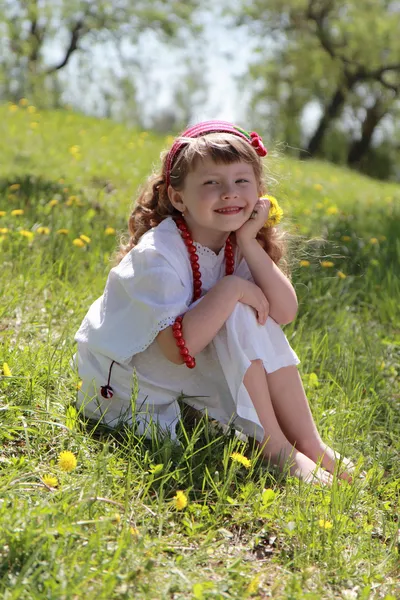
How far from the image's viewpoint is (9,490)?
65.2 inches

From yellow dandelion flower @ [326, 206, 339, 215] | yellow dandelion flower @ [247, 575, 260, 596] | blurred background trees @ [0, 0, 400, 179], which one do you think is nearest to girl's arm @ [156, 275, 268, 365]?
yellow dandelion flower @ [247, 575, 260, 596]

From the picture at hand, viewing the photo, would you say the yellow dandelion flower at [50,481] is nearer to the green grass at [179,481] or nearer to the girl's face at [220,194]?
the green grass at [179,481]

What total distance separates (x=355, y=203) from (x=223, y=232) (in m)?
4.53

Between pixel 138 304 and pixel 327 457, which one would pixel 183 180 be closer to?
pixel 138 304

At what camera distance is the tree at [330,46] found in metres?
17.0

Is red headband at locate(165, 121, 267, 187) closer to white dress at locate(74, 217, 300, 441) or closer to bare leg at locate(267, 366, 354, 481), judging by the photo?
white dress at locate(74, 217, 300, 441)

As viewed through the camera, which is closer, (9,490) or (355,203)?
(9,490)

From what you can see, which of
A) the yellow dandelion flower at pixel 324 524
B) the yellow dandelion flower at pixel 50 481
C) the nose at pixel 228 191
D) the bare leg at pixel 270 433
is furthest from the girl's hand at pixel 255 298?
the yellow dandelion flower at pixel 50 481

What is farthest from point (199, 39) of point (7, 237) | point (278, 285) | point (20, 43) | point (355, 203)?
point (278, 285)

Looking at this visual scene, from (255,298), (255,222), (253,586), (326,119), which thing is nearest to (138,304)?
(255,298)

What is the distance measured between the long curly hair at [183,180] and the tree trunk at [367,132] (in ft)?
66.4

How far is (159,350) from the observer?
218 cm

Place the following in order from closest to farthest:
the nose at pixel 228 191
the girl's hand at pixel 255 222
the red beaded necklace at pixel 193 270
Answer: the red beaded necklace at pixel 193 270
the nose at pixel 228 191
the girl's hand at pixel 255 222

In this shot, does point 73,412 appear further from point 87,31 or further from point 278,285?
point 87,31
